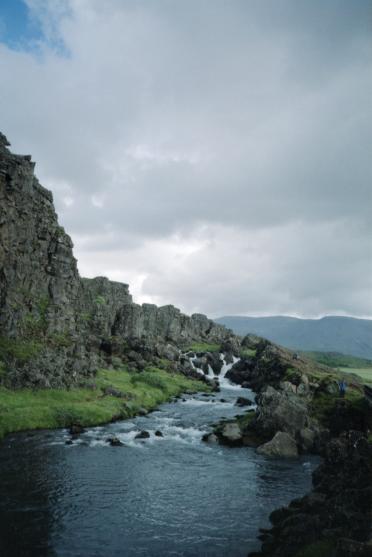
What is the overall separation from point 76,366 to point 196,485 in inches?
2133

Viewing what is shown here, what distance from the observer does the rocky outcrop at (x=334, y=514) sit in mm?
20250

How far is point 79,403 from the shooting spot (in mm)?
69750

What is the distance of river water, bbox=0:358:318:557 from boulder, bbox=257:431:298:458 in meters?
1.61

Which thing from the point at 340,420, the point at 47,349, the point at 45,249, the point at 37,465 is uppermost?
the point at 45,249

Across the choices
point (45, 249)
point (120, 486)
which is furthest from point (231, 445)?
point (45, 249)

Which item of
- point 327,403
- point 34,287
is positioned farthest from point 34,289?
point 327,403

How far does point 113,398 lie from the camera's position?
79500mm

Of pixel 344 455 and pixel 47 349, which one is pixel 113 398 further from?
pixel 344 455

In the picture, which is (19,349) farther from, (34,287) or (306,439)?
(306,439)

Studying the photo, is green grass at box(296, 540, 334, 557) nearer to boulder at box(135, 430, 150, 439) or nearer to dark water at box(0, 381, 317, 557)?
dark water at box(0, 381, 317, 557)

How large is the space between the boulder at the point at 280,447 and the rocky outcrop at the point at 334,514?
13.8 metres

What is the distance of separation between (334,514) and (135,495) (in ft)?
62.7

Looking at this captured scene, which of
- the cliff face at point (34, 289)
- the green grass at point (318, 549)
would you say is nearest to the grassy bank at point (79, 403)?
the cliff face at point (34, 289)

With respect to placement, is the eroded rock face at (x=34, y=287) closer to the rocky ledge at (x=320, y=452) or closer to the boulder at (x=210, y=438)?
the boulder at (x=210, y=438)
